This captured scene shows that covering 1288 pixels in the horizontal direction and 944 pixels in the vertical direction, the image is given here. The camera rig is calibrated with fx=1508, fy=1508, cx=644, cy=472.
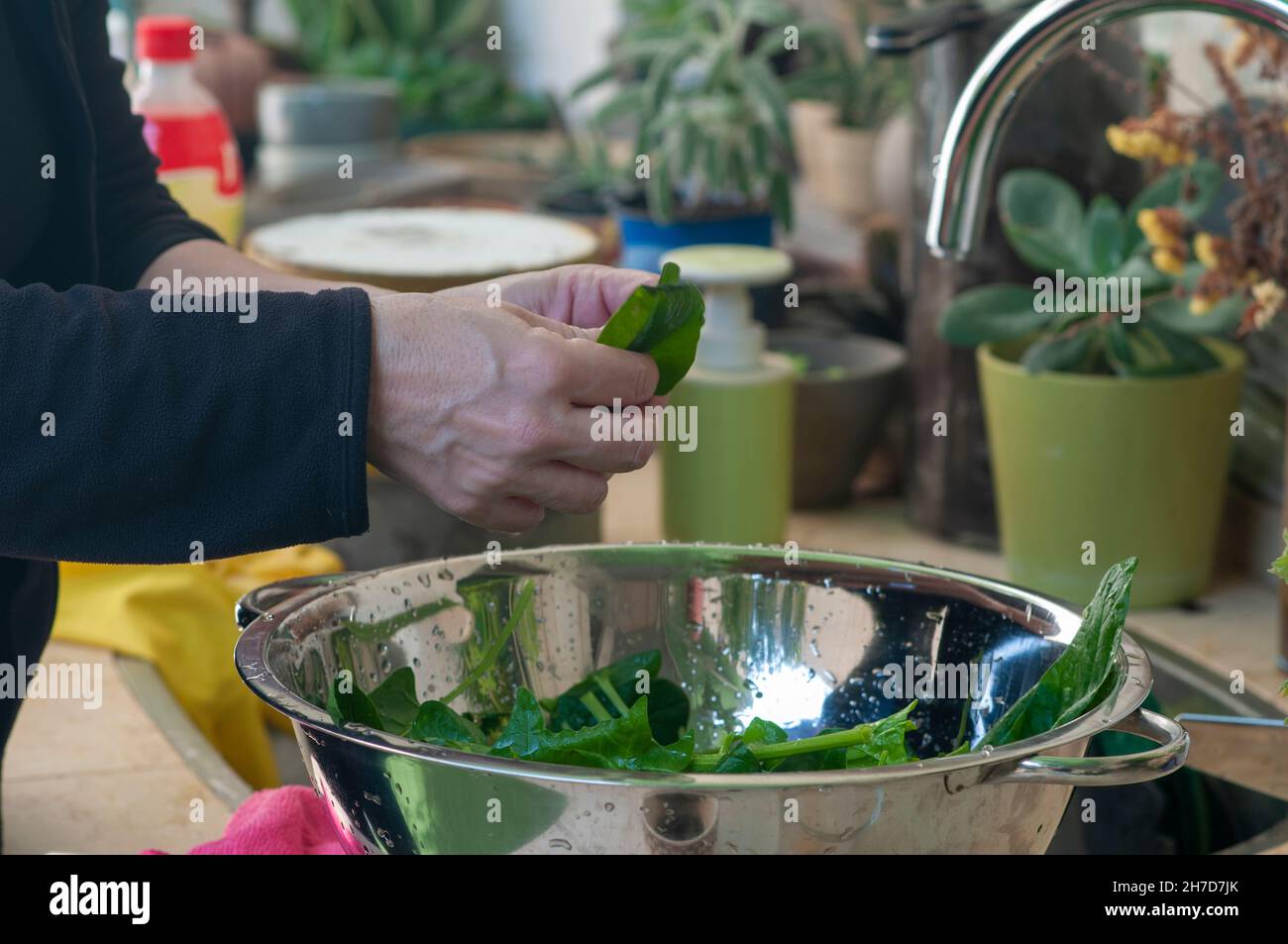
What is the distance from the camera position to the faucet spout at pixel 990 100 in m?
0.47

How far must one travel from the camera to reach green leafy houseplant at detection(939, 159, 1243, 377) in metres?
0.95

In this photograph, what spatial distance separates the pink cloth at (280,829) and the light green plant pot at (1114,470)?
55cm

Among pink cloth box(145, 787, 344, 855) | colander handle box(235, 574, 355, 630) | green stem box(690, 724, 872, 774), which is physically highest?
colander handle box(235, 574, 355, 630)

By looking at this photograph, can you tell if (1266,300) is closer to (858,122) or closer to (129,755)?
(129,755)

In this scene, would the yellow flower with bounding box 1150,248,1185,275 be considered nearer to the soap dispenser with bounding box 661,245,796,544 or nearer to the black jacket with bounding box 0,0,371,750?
the soap dispenser with bounding box 661,245,796,544

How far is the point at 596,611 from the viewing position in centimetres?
52

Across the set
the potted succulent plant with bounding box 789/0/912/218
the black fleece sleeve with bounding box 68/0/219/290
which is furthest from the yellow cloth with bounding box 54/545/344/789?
the potted succulent plant with bounding box 789/0/912/218

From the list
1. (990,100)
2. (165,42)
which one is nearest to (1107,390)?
(990,100)

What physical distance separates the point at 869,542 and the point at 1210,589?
0.26 meters

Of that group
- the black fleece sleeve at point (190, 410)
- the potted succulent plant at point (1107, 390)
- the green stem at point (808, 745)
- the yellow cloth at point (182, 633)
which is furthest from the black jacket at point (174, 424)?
the potted succulent plant at point (1107, 390)

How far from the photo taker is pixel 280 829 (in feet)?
1.74

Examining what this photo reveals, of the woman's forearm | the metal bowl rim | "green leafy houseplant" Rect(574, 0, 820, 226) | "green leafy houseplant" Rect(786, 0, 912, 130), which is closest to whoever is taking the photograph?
the metal bowl rim
